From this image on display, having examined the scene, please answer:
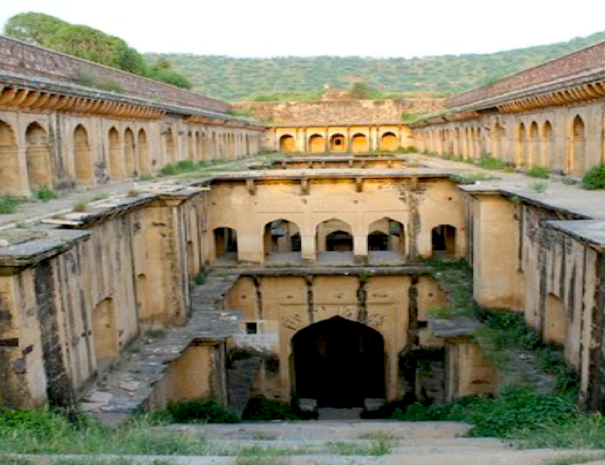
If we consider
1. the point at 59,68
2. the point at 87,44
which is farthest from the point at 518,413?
the point at 87,44

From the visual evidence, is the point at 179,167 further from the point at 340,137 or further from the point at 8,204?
the point at 340,137

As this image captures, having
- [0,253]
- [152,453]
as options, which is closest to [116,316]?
[0,253]

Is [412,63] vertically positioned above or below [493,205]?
above

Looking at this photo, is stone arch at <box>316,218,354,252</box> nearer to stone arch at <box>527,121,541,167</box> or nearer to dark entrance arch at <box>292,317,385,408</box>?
dark entrance arch at <box>292,317,385,408</box>

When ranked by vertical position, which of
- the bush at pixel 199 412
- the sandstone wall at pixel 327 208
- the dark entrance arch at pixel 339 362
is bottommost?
the dark entrance arch at pixel 339 362

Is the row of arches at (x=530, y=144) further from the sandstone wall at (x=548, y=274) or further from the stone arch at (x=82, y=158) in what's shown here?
the stone arch at (x=82, y=158)

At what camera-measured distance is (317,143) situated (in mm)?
43312

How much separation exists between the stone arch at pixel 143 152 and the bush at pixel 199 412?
826 cm

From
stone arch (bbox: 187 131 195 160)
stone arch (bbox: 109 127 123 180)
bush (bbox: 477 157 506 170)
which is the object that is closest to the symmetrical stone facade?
stone arch (bbox: 187 131 195 160)

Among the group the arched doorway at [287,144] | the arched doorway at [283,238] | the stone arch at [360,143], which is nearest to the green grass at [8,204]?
the arched doorway at [283,238]

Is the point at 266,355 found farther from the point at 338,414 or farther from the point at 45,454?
the point at 45,454

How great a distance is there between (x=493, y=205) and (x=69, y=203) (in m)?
8.11

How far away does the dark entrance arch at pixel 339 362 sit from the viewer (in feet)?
70.8

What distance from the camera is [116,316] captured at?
11.9 metres
